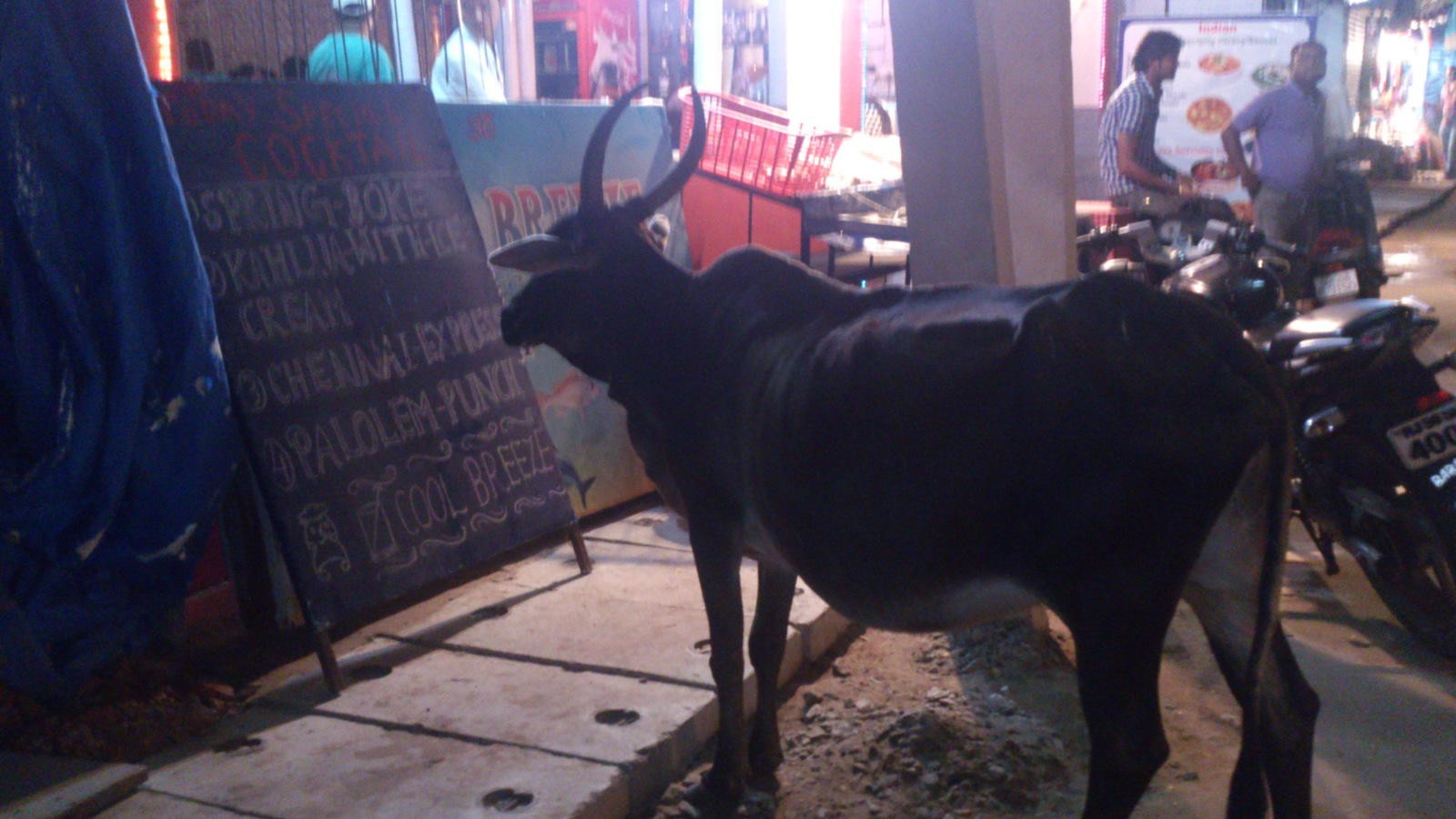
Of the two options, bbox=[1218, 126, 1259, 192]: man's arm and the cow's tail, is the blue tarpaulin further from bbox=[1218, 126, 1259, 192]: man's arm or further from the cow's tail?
bbox=[1218, 126, 1259, 192]: man's arm

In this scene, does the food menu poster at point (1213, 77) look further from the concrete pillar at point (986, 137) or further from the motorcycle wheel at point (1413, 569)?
the motorcycle wheel at point (1413, 569)

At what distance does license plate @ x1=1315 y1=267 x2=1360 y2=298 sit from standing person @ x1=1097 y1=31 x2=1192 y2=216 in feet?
3.24

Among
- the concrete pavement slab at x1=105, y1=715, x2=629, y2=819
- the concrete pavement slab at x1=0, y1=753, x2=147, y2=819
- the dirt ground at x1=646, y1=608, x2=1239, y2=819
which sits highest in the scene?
the concrete pavement slab at x1=0, y1=753, x2=147, y2=819

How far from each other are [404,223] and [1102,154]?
519cm

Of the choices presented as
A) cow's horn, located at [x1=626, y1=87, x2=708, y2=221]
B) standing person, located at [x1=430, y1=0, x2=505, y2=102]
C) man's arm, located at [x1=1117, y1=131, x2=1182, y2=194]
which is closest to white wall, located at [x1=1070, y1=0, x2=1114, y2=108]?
man's arm, located at [x1=1117, y1=131, x2=1182, y2=194]

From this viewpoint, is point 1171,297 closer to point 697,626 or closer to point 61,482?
point 697,626

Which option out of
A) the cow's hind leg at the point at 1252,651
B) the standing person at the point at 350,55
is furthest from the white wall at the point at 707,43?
the cow's hind leg at the point at 1252,651

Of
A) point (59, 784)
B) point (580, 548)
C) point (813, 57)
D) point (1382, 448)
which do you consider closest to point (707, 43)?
point (813, 57)

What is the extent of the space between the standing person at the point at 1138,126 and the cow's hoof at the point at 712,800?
5043 mm

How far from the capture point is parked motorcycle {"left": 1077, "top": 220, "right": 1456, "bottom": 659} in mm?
4105

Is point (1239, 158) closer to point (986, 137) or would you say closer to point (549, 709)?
point (986, 137)

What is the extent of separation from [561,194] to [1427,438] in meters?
3.56

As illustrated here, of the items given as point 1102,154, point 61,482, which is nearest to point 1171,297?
point 61,482

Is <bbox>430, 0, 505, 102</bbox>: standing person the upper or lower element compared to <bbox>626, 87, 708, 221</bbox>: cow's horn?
upper
